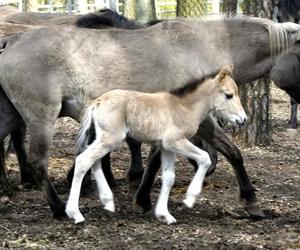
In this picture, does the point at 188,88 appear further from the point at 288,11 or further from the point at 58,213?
the point at 288,11

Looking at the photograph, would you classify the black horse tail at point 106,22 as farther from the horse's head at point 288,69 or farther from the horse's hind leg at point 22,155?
the horse's head at point 288,69

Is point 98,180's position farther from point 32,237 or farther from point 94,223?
point 32,237

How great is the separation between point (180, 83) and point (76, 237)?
1.96 m

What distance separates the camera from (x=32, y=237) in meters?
6.03

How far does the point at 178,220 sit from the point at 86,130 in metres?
1.13

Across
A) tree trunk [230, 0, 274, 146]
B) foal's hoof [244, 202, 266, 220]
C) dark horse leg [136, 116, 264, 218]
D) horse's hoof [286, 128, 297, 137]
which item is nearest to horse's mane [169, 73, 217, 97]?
dark horse leg [136, 116, 264, 218]

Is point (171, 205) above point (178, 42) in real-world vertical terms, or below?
below

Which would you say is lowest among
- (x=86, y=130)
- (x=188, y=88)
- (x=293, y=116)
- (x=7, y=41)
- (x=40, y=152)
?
(x=293, y=116)

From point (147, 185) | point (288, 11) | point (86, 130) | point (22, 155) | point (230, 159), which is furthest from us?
point (288, 11)

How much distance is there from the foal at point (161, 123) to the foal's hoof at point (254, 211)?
2.21ft

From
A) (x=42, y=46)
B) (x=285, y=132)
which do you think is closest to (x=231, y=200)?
(x=42, y=46)

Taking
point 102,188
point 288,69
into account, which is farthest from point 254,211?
point 288,69

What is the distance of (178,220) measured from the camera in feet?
21.5

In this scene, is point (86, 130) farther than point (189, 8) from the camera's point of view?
No
